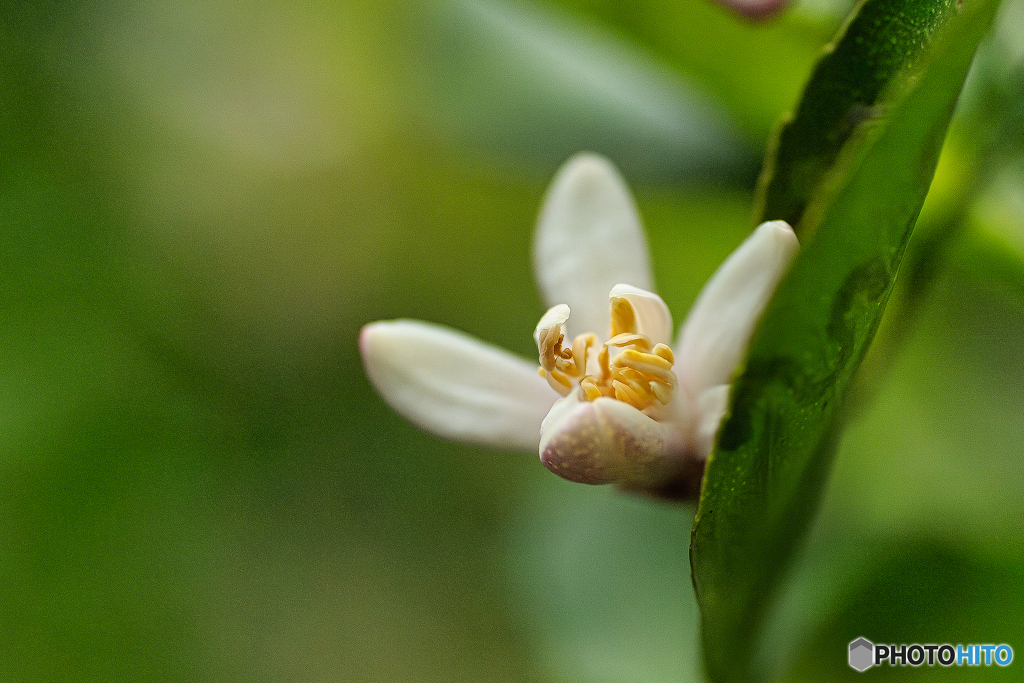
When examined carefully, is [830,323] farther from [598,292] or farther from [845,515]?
[845,515]

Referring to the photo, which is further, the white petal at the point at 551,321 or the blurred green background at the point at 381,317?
the blurred green background at the point at 381,317

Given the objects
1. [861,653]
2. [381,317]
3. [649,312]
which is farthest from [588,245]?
[381,317]

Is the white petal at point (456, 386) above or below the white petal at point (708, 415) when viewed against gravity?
below

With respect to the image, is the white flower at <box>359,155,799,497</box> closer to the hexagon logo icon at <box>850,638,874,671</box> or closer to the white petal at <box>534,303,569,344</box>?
the white petal at <box>534,303,569,344</box>

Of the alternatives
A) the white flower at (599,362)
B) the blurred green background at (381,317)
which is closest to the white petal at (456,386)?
the white flower at (599,362)

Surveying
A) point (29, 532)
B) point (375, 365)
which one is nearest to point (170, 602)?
point (29, 532)

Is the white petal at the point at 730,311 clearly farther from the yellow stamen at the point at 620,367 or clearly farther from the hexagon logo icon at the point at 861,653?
the hexagon logo icon at the point at 861,653

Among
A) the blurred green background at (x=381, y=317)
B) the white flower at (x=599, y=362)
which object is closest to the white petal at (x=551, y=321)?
the white flower at (x=599, y=362)

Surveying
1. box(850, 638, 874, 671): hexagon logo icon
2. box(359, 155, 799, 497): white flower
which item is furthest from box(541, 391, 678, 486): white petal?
box(850, 638, 874, 671): hexagon logo icon
